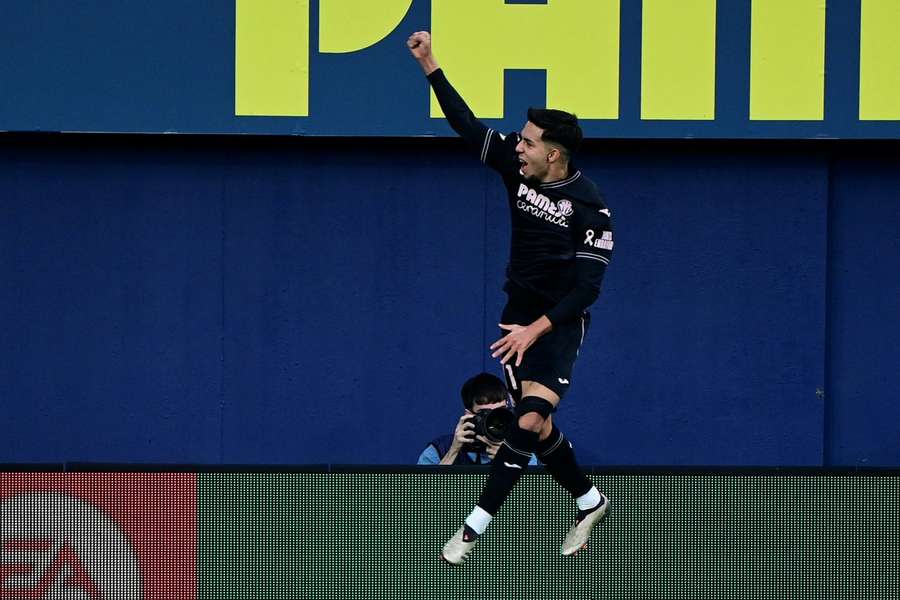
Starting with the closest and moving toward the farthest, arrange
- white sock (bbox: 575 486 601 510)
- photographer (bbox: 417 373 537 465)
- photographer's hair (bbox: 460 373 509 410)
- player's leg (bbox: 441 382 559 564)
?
1. player's leg (bbox: 441 382 559 564)
2. white sock (bbox: 575 486 601 510)
3. photographer (bbox: 417 373 537 465)
4. photographer's hair (bbox: 460 373 509 410)

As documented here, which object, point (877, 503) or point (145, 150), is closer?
point (877, 503)

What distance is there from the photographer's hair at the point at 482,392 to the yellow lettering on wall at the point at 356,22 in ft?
9.19

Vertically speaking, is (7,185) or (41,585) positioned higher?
(7,185)

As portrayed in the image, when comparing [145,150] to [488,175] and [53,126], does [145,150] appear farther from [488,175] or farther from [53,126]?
[488,175]

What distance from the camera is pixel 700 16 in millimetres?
10672

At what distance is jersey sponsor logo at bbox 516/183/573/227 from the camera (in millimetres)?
7105

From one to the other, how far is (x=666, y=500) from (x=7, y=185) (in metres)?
5.57

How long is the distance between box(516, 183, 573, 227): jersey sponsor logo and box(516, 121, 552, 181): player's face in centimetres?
8

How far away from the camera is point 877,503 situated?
776cm

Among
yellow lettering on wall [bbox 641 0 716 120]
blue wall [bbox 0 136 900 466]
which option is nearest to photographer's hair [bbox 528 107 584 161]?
yellow lettering on wall [bbox 641 0 716 120]

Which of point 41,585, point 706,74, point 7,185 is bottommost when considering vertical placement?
point 41,585

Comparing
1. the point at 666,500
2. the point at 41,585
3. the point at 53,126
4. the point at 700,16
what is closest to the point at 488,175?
the point at 700,16

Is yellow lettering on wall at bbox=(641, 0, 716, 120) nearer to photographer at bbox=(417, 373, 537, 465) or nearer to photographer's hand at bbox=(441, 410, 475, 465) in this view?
photographer at bbox=(417, 373, 537, 465)

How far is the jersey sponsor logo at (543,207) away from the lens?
7105 mm
